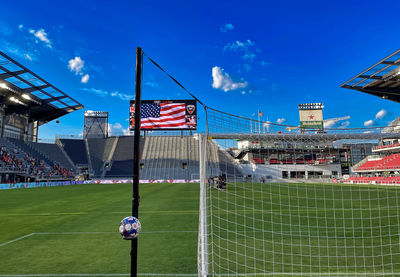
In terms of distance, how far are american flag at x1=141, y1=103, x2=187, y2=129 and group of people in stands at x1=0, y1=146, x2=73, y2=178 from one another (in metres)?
18.9

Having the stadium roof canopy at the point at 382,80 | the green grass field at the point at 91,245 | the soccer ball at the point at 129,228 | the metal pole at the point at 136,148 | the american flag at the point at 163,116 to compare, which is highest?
the stadium roof canopy at the point at 382,80

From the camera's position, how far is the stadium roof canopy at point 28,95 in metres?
27.4

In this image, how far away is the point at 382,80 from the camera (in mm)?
27125

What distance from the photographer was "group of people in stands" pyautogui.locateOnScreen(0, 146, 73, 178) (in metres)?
34.1

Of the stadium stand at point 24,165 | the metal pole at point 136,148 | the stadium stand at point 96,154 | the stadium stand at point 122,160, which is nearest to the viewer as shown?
the metal pole at point 136,148

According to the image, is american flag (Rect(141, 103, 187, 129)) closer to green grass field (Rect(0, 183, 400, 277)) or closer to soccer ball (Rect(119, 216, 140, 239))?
green grass field (Rect(0, 183, 400, 277))

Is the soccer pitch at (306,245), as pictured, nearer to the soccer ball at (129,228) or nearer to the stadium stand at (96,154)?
the soccer ball at (129,228)

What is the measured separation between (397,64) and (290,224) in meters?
23.5

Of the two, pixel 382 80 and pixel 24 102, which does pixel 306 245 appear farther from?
pixel 24 102

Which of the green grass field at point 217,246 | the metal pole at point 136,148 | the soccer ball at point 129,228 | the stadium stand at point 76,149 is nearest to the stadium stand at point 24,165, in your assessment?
the stadium stand at point 76,149

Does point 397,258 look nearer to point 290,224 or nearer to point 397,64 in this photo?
point 290,224

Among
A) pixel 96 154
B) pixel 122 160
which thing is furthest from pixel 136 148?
pixel 96 154

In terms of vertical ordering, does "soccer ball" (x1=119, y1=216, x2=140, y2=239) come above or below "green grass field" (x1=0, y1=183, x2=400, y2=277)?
above

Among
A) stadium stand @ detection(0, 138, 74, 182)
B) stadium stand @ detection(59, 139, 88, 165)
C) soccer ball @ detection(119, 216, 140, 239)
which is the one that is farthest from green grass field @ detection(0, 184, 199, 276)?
stadium stand @ detection(59, 139, 88, 165)
